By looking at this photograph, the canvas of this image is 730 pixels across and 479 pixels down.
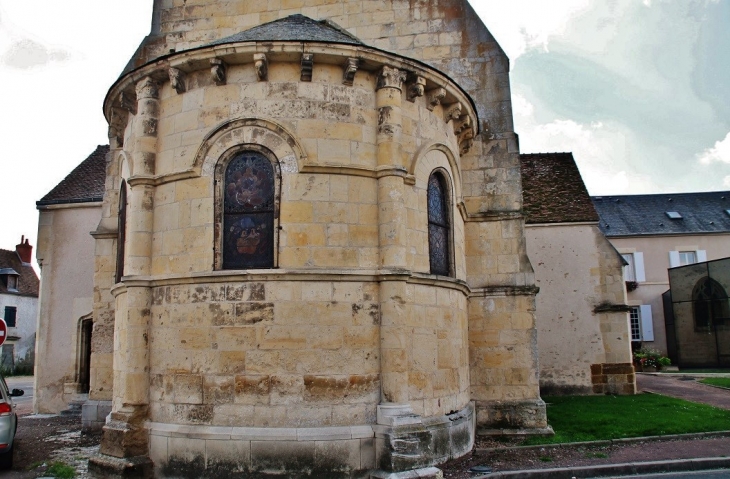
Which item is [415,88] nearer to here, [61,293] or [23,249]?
[61,293]

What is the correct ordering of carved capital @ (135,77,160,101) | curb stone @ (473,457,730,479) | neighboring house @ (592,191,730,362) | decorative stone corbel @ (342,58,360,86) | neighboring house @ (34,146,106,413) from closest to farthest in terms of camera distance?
curb stone @ (473,457,730,479)
decorative stone corbel @ (342,58,360,86)
carved capital @ (135,77,160,101)
neighboring house @ (34,146,106,413)
neighboring house @ (592,191,730,362)

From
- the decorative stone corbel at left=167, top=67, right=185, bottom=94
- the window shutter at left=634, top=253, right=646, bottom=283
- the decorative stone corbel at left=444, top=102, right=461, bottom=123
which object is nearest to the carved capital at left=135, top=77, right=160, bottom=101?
the decorative stone corbel at left=167, top=67, right=185, bottom=94

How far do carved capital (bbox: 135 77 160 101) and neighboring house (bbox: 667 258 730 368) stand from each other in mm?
29339

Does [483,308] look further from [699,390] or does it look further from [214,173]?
[699,390]

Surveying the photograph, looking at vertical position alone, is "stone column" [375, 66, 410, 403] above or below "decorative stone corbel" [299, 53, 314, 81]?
below

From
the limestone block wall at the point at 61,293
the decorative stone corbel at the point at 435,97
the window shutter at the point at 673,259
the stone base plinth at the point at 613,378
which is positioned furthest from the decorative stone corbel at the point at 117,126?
the window shutter at the point at 673,259

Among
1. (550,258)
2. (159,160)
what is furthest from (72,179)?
(550,258)

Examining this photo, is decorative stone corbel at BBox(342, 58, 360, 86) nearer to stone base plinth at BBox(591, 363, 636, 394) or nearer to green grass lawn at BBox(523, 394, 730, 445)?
green grass lawn at BBox(523, 394, 730, 445)

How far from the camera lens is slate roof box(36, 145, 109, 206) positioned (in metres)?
17.1

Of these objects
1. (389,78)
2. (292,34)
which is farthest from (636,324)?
(292,34)

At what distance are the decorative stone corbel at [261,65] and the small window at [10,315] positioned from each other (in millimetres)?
33532

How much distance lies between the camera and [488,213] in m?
11.9

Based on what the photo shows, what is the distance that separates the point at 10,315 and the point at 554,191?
3229 cm

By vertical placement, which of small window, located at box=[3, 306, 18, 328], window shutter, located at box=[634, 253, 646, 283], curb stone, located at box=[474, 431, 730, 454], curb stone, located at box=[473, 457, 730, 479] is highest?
window shutter, located at box=[634, 253, 646, 283]
